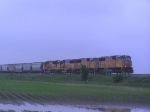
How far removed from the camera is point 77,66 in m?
79.6

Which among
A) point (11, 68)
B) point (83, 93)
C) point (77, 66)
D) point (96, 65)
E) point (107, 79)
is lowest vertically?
point (83, 93)

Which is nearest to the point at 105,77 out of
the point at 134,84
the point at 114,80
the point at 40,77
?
→ the point at 114,80

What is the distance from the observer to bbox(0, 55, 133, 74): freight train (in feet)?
213

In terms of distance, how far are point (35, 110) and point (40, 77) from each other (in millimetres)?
62285

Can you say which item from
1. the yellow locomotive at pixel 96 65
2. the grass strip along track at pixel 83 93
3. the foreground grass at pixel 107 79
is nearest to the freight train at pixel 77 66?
the yellow locomotive at pixel 96 65

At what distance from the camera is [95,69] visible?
7388 centimetres

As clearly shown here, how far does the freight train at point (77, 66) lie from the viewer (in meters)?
64.8

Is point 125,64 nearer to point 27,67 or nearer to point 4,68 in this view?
point 27,67

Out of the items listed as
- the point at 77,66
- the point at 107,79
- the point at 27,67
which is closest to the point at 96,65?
the point at 77,66

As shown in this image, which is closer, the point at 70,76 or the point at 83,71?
the point at 83,71

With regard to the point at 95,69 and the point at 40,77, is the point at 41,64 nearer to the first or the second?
the point at 40,77

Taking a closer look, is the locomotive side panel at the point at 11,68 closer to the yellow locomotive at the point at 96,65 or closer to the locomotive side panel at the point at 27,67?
the locomotive side panel at the point at 27,67

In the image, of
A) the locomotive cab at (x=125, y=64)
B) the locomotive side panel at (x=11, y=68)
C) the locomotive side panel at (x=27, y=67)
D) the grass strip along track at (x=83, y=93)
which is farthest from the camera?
the locomotive side panel at (x=11, y=68)

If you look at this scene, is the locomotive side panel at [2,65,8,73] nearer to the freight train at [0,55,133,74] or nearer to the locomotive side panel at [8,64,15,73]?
the freight train at [0,55,133,74]
